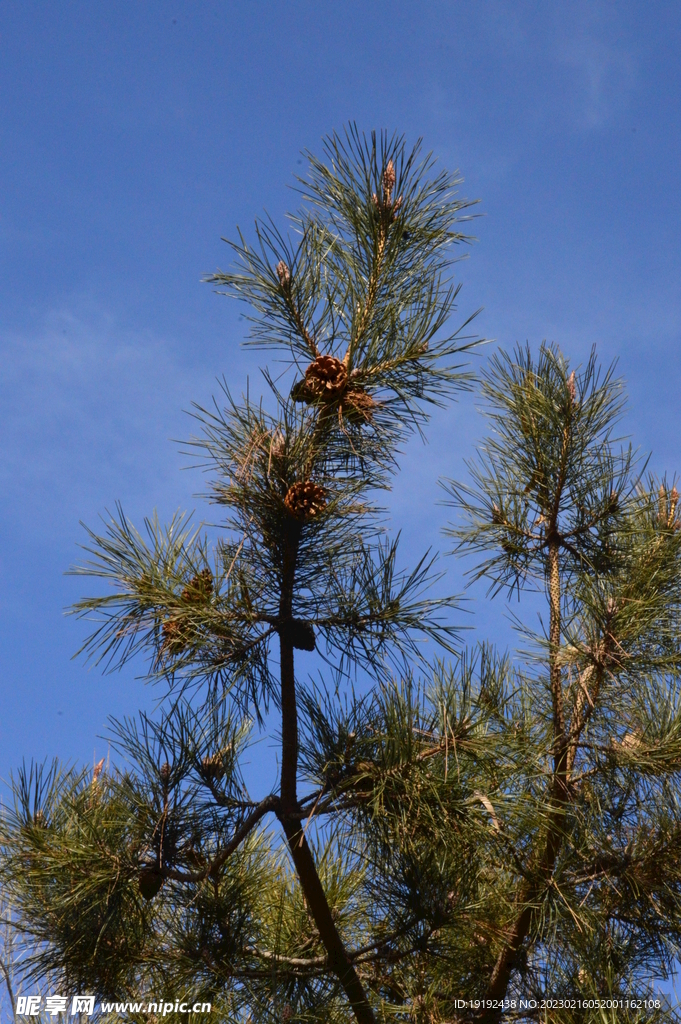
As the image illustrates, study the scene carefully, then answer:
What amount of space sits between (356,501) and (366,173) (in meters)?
0.65

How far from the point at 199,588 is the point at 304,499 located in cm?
23

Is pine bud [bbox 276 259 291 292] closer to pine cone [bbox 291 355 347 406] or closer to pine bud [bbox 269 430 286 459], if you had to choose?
pine cone [bbox 291 355 347 406]

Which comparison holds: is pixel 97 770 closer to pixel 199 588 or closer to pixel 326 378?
pixel 199 588

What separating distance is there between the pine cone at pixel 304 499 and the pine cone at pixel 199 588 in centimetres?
18

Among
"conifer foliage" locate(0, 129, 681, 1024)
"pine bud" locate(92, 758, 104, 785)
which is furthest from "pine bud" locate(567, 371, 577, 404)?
"pine bud" locate(92, 758, 104, 785)

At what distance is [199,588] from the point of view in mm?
1554

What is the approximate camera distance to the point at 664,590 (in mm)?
1978

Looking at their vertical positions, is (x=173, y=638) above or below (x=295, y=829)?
above

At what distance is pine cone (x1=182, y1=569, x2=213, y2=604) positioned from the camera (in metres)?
1.53

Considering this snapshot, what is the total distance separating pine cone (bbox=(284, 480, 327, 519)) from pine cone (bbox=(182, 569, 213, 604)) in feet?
0.59

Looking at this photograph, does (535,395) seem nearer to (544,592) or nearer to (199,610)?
(544,592)

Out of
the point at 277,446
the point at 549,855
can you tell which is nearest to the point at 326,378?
the point at 277,446

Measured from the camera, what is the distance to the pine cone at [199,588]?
1527mm

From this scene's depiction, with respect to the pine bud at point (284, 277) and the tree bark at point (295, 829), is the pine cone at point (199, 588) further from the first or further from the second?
the pine bud at point (284, 277)
